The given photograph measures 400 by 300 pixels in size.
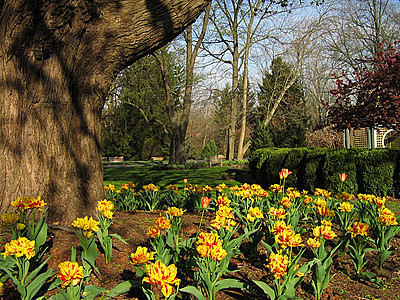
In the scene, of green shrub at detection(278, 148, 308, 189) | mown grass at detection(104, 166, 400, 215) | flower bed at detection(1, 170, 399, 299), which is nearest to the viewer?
flower bed at detection(1, 170, 399, 299)

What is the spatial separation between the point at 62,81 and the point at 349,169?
6482 mm

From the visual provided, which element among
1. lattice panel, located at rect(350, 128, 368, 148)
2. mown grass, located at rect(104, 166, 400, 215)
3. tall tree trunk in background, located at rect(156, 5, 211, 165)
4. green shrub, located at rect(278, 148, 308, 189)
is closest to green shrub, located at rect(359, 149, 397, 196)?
mown grass, located at rect(104, 166, 400, 215)

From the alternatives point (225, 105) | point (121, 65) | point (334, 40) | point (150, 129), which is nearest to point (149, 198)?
point (121, 65)

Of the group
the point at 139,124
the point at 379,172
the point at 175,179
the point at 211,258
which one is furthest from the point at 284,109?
the point at 211,258

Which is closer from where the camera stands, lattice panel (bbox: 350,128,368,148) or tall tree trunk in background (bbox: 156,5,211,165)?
tall tree trunk in background (bbox: 156,5,211,165)

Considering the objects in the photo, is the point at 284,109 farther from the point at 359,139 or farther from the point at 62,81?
the point at 62,81

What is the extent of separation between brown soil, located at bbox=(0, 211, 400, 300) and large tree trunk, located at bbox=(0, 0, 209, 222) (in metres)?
0.50

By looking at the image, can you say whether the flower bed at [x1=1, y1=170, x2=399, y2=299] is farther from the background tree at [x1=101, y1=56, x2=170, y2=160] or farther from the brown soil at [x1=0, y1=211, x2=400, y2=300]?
the background tree at [x1=101, y1=56, x2=170, y2=160]

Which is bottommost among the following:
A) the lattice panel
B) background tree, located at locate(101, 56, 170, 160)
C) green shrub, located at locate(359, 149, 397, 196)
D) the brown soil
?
the brown soil

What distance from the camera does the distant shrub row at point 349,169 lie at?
6875 millimetres

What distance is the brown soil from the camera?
2285mm

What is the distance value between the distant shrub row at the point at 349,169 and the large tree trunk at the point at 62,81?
5.53 metres

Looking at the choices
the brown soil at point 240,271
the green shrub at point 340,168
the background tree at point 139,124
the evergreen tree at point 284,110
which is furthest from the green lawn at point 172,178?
the background tree at point 139,124

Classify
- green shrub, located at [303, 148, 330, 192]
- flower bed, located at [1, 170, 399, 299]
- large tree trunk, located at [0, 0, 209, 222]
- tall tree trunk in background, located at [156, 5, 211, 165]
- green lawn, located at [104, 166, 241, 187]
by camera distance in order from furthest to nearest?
Result: tall tree trunk in background, located at [156, 5, 211, 165], green lawn, located at [104, 166, 241, 187], green shrub, located at [303, 148, 330, 192], large tree trunk, located at [0, 0, 209, 222], flower bed, located at [1, 170, 399, 299]
